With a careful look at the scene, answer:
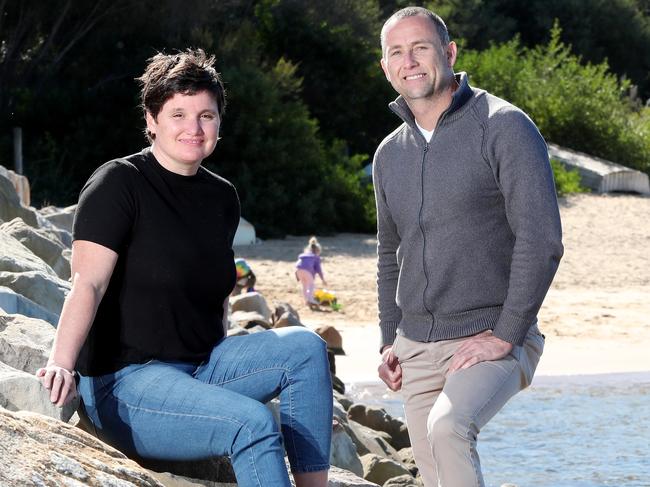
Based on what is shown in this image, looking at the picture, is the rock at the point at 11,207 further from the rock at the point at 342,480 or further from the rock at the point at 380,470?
the rock at the point at 342,480

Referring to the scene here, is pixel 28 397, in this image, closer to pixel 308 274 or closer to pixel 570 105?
pixel 308 274

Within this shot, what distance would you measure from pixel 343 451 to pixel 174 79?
2301 millimetres

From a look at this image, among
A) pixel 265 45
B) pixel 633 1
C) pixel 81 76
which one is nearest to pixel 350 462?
pixel 81 76

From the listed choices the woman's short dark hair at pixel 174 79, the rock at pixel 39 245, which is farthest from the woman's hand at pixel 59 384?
the rock at pixel 39 245

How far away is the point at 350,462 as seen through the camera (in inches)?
205

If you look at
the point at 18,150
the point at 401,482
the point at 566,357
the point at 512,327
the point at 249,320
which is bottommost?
the point at 566,357

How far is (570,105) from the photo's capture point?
26.2m

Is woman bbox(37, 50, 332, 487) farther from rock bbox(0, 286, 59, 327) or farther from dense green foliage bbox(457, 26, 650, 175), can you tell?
dense green foliage bbox(457, 26, 650, 175)

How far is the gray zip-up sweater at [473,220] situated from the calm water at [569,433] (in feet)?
12.3

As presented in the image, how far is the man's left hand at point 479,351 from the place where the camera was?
3.21m

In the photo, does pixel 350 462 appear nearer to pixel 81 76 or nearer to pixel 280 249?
pixel 280 249

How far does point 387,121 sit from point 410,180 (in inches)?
809

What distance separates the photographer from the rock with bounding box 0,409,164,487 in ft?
8.56

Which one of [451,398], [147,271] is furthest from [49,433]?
[451,398]
